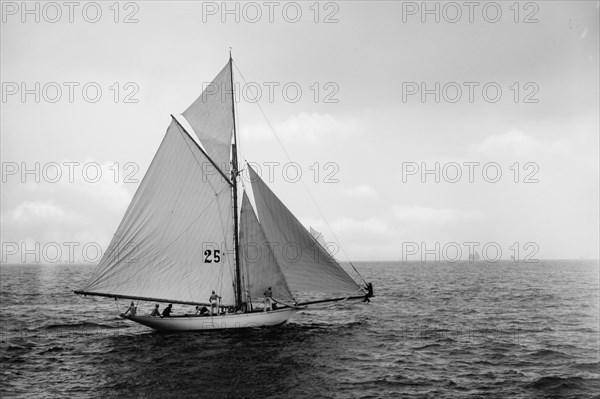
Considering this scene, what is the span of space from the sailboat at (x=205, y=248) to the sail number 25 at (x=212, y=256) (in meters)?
0.07

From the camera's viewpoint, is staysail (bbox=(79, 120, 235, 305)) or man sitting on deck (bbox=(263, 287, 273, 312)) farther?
man sitting on deck (bbox=(263, 287, 273, 312))

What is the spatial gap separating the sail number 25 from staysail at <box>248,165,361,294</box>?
12.6 feet

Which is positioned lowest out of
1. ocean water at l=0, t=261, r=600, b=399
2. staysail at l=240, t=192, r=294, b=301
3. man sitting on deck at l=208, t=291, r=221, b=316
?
ocean water at l=0, t=261, r=600, b=399

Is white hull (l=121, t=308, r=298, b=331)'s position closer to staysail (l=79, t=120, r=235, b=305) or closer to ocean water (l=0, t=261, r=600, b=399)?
ocean water (l=0, t=261, r=600, b=399)

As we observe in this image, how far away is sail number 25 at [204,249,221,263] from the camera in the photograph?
107 feet

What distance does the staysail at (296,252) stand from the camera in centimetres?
3178

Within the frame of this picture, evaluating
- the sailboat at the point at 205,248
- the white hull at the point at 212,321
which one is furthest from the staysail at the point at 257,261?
the white hull at the point at 212,321

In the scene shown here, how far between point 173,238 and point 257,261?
19.6 ft

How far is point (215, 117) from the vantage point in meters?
33.6

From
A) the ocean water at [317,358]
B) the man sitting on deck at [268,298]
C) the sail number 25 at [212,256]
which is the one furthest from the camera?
the sail number 25 at [212,256]

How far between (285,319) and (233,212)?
8571 millimetres

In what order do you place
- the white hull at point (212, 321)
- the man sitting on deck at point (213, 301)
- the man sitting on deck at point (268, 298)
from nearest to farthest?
1. the white hull at point (212, 321)
2. the man sitting on deck at point (213, 301)
3. the man sitting on deck at point (268, 298)

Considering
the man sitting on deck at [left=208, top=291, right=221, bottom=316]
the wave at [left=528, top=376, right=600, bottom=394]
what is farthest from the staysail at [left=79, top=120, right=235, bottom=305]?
the wave at [left=528, top=376, right=600, bottom=394]

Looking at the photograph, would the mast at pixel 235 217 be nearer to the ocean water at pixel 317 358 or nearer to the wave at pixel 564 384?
the ocean water at pixel 317 358
